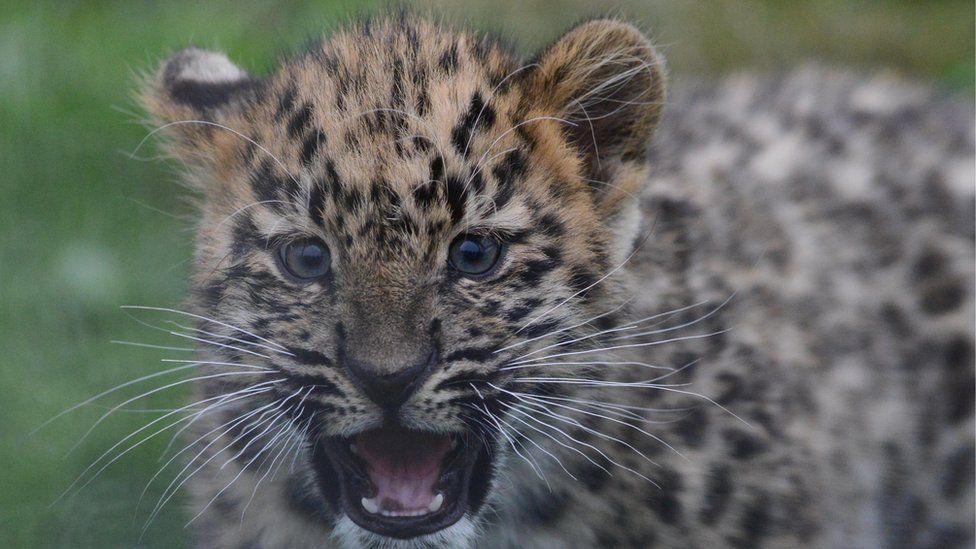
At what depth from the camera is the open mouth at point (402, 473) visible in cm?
419

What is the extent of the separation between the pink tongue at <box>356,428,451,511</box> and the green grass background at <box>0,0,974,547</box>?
4.52 ft

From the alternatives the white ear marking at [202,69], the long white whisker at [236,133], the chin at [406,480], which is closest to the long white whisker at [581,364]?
the chin at [406,480]

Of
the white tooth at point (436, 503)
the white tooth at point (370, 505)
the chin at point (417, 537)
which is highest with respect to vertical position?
the white tooth at point (370, 505)

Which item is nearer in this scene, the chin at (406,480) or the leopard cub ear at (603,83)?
the chin at (406,480)

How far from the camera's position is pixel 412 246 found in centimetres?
400

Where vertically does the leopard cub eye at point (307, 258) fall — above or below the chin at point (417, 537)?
above

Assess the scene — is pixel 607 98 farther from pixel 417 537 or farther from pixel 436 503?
pixel 417 537

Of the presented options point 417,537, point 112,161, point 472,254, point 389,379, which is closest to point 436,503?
point 417,537

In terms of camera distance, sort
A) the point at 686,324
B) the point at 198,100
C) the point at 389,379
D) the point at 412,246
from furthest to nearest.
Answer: the point at 198,100, the point at 686,324, the point at 412,246, the point at 389,379

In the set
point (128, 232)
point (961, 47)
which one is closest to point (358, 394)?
point (128, 232)

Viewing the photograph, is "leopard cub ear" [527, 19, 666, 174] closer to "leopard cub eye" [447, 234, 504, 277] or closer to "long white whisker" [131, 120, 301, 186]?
"leopard cub eye" [447, 234, 504, 277]

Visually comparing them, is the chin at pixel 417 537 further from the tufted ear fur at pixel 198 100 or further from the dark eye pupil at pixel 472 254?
the tufted ear fur at pixel 198 100

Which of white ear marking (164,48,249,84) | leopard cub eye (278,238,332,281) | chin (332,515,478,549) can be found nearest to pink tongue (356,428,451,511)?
chin (332,515,478,549)

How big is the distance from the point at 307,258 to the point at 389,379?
60 cm
